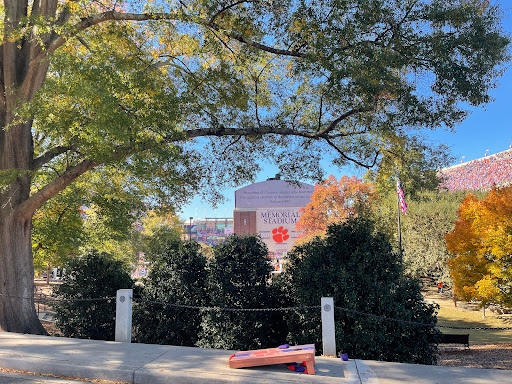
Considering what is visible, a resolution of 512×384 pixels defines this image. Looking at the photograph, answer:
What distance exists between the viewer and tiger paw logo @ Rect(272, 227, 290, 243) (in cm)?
8694

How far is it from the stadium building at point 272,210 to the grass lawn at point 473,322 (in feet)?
181

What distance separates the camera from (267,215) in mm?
88188

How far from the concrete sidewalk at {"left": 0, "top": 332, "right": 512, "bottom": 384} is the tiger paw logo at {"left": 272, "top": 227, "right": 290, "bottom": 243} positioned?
80221 mm

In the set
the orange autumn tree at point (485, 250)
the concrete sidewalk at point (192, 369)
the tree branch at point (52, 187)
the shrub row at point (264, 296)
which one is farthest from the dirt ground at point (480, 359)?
the tree branch at point (52, 187)

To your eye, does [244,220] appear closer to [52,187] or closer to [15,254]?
[15,254]

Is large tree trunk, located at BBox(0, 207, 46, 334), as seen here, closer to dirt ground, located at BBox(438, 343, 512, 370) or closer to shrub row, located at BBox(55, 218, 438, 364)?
shrub row, located at BBox(55, 218, 438, 364)

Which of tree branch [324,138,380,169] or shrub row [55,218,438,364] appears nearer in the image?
shrub row [55,218,438,364]

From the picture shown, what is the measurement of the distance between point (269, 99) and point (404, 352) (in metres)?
8.17

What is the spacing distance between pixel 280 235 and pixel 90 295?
7704cm

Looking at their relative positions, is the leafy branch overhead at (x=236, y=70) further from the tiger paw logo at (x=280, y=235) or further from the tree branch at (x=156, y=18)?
the tiger paw logo at (x=280, y=235)

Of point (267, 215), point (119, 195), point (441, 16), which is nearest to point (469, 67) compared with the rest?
point (441, 16)

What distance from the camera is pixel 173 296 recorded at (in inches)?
401

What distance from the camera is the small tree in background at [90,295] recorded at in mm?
10727

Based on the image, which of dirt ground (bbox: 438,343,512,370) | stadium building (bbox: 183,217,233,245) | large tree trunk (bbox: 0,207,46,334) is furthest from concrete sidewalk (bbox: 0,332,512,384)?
stadium building (bbox: 183,217,233,245)
